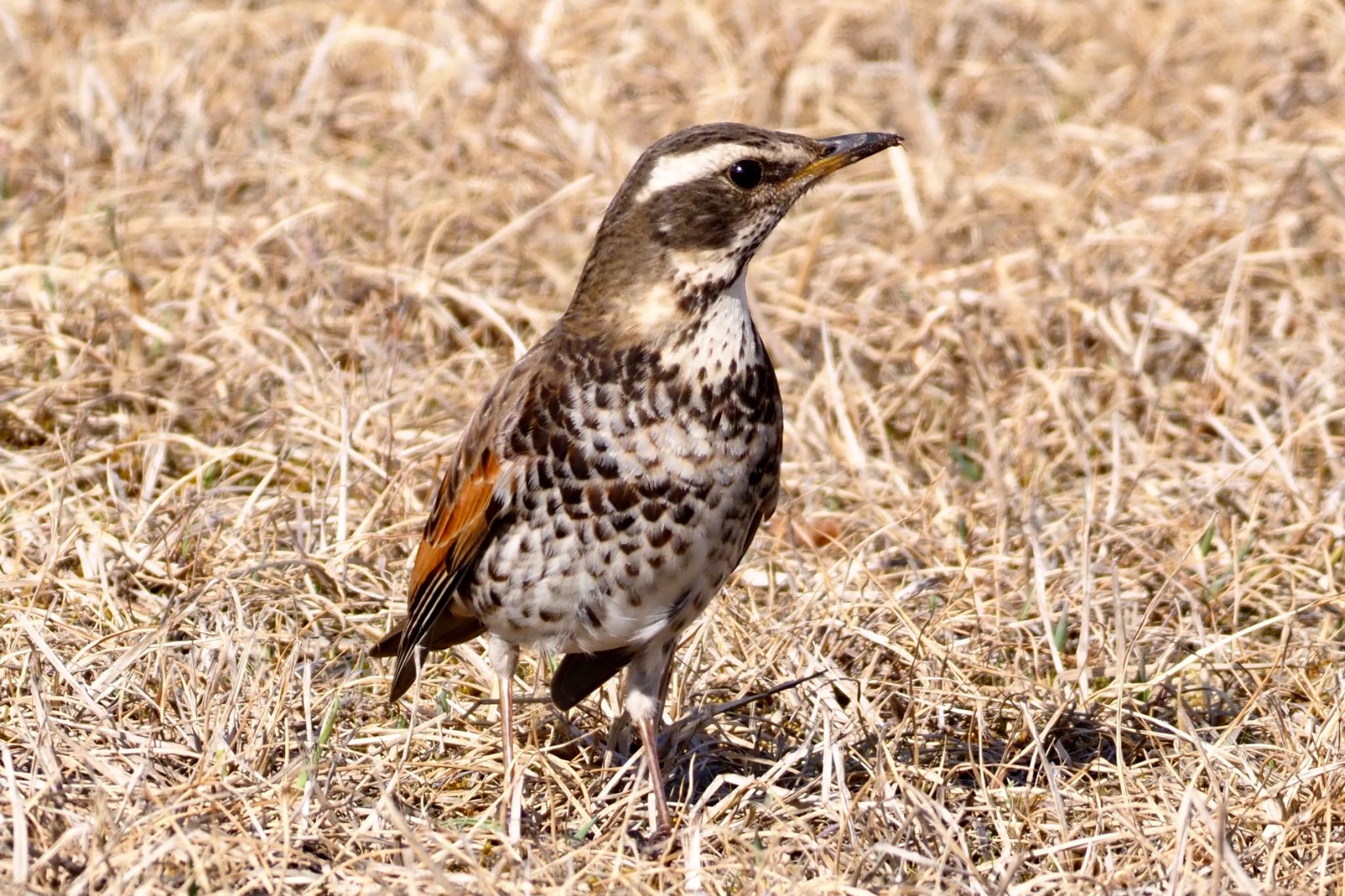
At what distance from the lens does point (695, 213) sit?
4949 millimetres

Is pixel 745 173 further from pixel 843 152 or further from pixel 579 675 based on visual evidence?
pixel 579 675

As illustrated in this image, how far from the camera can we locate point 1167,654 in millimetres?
5883

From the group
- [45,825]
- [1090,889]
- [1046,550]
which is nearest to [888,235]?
[1046,550]

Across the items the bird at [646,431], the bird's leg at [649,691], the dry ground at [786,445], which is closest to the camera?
Answer: the bird at [646,431]

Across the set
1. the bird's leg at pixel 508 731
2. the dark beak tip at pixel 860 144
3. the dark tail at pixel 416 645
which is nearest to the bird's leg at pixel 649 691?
the bird's leg at pixel 508 731

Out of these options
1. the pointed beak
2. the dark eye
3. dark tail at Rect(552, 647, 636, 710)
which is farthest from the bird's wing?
the pointed beak

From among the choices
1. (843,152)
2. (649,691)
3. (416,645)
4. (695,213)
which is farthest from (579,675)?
(843,152)

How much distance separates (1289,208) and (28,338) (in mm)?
5566

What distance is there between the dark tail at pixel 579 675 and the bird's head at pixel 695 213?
1032 millimetres

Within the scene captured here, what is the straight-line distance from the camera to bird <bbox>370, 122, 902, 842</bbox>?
4820mm

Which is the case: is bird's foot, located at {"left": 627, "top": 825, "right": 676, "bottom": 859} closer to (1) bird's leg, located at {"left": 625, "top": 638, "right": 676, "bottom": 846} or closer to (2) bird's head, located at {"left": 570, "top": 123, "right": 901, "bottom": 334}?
(1) bird's leg, located at {"left": 625, "top": 638, "right": 676, "bottom": 846}

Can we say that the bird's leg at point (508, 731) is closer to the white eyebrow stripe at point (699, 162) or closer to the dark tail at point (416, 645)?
the dark tail at point (416, 645)

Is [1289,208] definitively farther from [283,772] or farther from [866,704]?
[283,772]

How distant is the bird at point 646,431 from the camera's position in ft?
15.8
